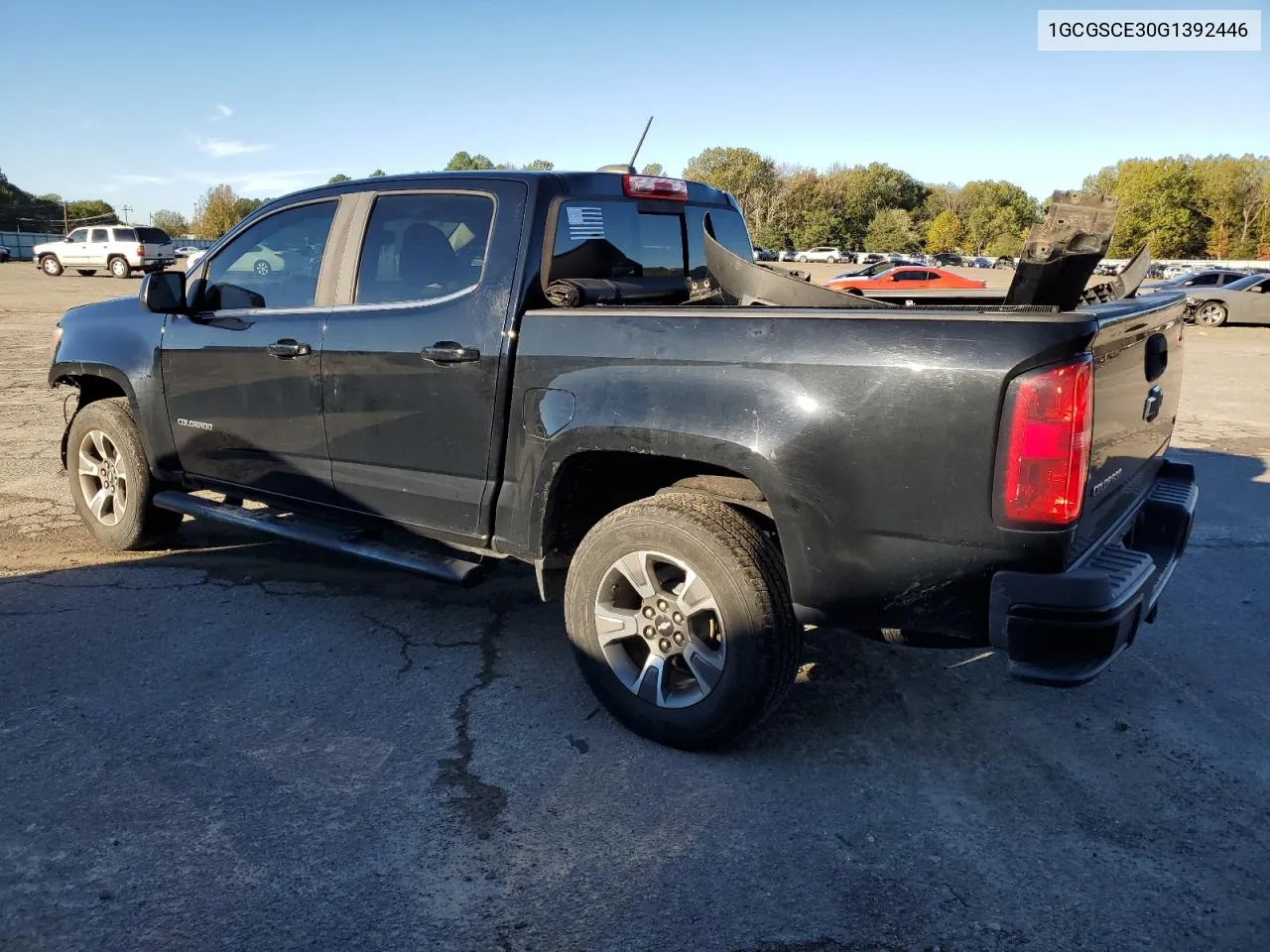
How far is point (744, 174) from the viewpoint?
328 feet

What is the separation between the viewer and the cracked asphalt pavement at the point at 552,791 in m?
2.48

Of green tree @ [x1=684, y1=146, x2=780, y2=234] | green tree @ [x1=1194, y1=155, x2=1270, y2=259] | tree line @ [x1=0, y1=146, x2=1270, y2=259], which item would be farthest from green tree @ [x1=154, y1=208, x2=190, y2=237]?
green tree @ [x1=1194, y1=155, x2=1270, y2=259]

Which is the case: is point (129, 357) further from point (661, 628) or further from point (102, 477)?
point (661, 628)

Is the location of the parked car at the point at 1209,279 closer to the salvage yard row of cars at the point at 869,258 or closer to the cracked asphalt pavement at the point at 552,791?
the cracked asphalt pavement at the point at 552,791

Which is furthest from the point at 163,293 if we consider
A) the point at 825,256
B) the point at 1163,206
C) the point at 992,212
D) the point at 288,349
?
the point at 992,212

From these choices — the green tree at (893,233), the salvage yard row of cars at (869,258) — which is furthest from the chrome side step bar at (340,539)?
the green tree at (893,233)

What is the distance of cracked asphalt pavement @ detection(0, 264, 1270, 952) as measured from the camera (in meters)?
2.48

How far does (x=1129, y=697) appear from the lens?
3.77m

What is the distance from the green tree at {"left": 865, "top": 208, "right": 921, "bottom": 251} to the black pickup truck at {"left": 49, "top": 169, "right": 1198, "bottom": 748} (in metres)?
106

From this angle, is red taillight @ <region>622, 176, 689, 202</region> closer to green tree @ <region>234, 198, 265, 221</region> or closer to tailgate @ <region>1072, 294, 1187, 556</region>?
tailgate @ <region>1072, 294, 1187, 556</region>

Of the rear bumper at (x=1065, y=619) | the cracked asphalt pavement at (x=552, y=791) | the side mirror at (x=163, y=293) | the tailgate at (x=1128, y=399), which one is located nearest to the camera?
the cracked asphalt pavement at (x=552, y=791)

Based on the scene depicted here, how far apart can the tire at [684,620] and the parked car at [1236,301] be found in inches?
956

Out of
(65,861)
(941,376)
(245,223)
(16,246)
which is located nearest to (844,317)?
(941,376)

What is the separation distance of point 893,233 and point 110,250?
86.3 m
